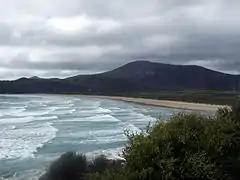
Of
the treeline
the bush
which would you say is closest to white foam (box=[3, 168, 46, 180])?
the bush

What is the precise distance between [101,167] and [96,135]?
16.4 meters

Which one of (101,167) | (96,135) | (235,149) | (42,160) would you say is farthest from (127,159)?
(96,135)

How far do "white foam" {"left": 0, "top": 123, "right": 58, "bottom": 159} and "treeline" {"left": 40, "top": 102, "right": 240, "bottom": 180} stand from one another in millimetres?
12445

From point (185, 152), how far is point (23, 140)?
19.2 m

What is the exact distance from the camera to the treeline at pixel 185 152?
7.45 metres

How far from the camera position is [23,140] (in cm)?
2573

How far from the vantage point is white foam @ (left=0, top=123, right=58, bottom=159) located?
2083 cm

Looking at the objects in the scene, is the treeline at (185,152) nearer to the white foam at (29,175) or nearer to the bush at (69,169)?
the bush at (69,169)

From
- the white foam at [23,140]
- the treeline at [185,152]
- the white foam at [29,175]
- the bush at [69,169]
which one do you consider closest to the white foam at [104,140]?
the white foam at [23,140]

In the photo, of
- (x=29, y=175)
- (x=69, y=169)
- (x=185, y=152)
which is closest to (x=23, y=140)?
(x=29, y=175)

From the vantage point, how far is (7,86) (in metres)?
197

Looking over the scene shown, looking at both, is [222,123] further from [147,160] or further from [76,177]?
[76,177]

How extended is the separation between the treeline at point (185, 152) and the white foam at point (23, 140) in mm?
12445

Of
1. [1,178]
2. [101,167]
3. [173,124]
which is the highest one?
[173,124]
